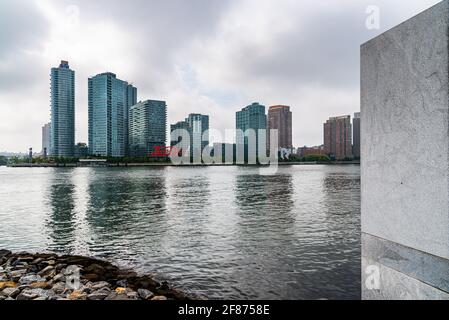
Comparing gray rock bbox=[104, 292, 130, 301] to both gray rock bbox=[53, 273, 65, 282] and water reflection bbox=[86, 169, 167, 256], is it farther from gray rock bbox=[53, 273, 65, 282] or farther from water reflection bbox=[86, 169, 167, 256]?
water reflection bbox=[86, 169, 167, 256]

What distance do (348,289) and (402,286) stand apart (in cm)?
541

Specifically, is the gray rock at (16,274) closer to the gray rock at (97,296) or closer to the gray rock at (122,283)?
the gray rock at (122,283)

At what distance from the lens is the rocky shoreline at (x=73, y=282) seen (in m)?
7.60

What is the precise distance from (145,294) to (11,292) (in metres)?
3.29

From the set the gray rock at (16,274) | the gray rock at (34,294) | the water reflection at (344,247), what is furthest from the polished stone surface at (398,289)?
the gray rock at (16,274)

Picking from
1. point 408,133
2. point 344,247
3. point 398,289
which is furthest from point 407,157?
point 344,247

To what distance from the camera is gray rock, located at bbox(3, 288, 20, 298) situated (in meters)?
7.48

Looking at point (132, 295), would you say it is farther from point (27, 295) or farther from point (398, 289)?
point (398, 289)

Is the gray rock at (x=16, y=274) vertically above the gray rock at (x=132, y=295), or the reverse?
the gray rock at (x=132, y=295)

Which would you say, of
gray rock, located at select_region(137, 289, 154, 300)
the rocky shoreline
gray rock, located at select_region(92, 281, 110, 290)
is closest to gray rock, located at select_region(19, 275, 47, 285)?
the rocky shoreline

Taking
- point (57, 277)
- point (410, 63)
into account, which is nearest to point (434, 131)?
point (410, 63)

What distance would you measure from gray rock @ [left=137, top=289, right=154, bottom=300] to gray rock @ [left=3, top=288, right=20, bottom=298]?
298 centimetres

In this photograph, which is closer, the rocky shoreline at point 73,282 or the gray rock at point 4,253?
the rocky shoreline at point 73,282

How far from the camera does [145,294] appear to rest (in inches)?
312
